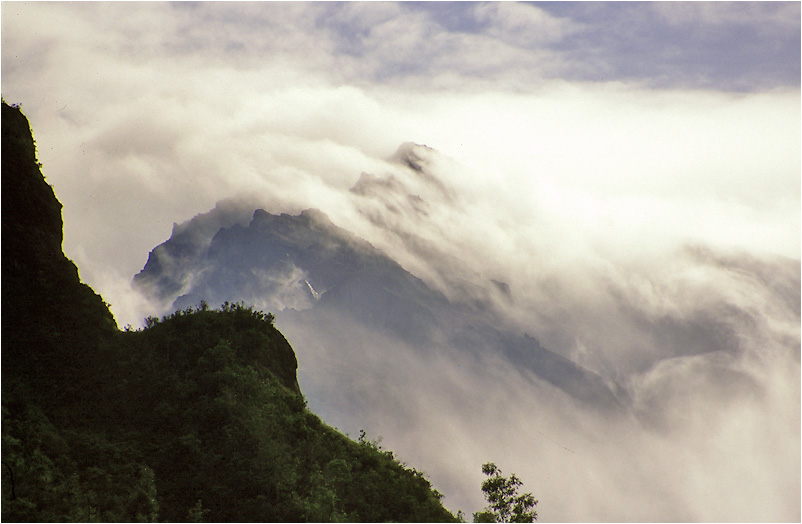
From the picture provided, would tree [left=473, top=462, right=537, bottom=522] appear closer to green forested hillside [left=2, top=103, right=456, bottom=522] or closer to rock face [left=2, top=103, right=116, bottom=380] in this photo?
green forested hillside [left=2, top=103, right=456, bottom=522]

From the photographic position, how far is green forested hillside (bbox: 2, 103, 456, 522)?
120 feet

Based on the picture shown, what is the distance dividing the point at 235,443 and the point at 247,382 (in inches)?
226

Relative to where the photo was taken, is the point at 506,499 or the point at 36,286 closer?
the point at 36,286

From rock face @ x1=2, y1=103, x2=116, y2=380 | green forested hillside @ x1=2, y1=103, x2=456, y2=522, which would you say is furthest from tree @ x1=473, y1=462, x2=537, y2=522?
rock face @ x1=2, y1=103, x2=116, y2=380

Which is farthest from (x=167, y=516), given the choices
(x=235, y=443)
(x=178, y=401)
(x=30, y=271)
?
(x=30, y=271)

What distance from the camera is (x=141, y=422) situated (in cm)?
4253

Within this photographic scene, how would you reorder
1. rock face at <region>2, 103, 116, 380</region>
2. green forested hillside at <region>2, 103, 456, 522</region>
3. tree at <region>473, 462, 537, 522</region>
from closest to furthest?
green forested hillside at <region>2, 103, 456, 522</region> → rock face at <region>2, 103, 116, 380</region> → tree at <region>473, 462, 537, 522</region>

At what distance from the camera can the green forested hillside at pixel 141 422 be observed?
36500 mm

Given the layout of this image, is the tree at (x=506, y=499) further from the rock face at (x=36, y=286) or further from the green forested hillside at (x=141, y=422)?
the rock face at (x=36, y=286)

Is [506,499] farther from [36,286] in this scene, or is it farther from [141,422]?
[36,286]

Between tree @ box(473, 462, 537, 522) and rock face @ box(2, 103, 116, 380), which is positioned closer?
rock face @ box(2, 103, 116, 380)

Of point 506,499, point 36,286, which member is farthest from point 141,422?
point 506,499

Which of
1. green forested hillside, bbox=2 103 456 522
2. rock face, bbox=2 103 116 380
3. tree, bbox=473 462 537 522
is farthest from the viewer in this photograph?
tree, bbox=473 462 537 522

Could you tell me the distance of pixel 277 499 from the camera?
39375 mm
